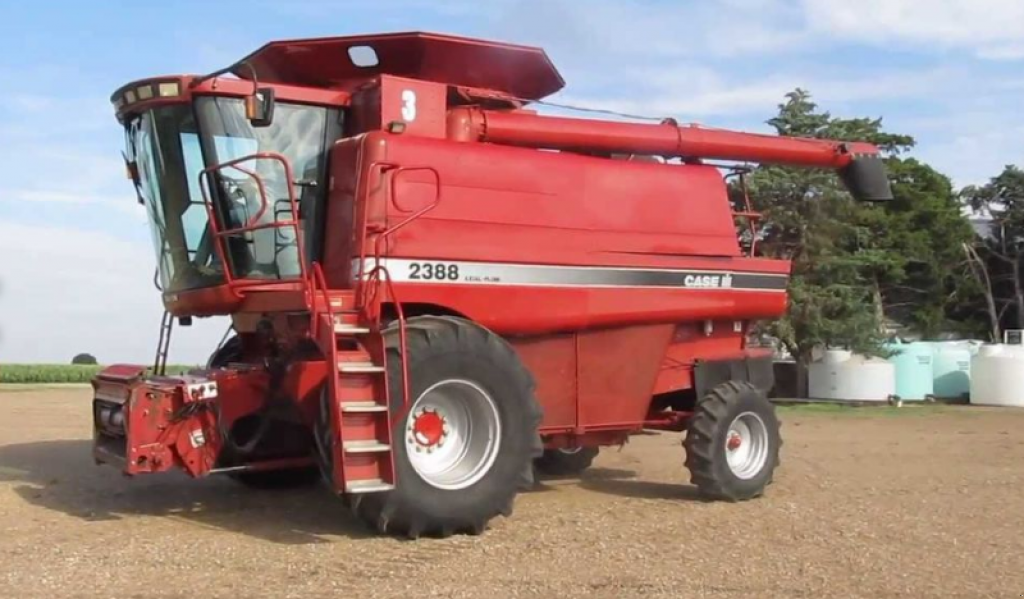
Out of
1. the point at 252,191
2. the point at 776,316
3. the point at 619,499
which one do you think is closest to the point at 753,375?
the point at 776,316

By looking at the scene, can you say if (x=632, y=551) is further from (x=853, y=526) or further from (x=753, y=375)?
(x=753, y=375)

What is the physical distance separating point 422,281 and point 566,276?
53.2 inches

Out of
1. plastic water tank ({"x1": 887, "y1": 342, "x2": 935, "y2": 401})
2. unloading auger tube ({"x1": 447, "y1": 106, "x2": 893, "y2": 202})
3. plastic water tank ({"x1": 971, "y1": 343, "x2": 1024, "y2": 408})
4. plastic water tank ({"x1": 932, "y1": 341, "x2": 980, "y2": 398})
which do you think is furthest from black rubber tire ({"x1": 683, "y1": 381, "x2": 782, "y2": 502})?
plastic water tank ({"x1": 932, "y1": 341, "x2": 980, "y2": 398})

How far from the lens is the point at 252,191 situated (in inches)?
340

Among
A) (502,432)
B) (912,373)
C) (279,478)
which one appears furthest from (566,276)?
(912,373)

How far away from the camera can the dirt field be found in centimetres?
652

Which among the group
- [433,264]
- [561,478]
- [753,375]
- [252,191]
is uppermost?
[252,191]

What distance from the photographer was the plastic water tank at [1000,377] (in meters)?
25.6

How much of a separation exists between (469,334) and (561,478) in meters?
3.85

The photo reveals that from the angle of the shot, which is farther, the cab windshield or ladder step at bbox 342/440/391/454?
the cab windshield

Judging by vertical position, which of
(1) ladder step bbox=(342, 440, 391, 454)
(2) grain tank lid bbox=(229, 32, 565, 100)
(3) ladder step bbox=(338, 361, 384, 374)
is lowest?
(1) ladder step bbox=(342, 440, 391, 454)

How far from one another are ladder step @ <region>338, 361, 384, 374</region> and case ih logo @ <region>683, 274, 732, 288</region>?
3519 mm

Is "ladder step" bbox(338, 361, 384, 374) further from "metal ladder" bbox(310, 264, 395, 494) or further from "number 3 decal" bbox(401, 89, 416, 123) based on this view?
"number 3 decal" bbox(401, 89, 416, 123)

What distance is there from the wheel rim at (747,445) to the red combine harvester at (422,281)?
0.07 ft
